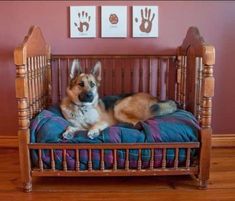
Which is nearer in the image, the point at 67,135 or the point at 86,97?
the point at 67,135

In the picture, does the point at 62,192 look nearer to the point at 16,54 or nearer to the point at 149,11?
the point at 16,54

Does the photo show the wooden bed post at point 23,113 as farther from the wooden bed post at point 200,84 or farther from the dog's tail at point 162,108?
the wooden bed post at point 200,84

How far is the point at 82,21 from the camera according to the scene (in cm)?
302

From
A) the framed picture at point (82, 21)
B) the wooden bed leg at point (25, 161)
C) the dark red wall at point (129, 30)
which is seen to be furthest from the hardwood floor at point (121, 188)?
the framed picture at point (82, 21)

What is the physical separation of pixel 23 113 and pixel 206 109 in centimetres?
117

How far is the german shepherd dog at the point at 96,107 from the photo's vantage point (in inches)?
99.5

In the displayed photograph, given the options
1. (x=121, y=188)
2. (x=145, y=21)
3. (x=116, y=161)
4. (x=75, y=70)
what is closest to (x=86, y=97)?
(x=75, y=70)

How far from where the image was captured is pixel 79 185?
7.86 feet

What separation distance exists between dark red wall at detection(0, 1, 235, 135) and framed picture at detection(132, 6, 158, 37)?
0.15ft

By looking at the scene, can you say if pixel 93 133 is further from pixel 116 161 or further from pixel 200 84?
pixel 200 84

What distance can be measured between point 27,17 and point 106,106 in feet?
3.61

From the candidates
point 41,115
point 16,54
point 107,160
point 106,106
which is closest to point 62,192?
point 107,160

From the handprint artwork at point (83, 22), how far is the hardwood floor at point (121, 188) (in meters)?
1.31

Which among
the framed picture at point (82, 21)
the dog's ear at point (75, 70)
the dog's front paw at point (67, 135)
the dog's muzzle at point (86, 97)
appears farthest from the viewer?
the framed picture at point (82, 21)
